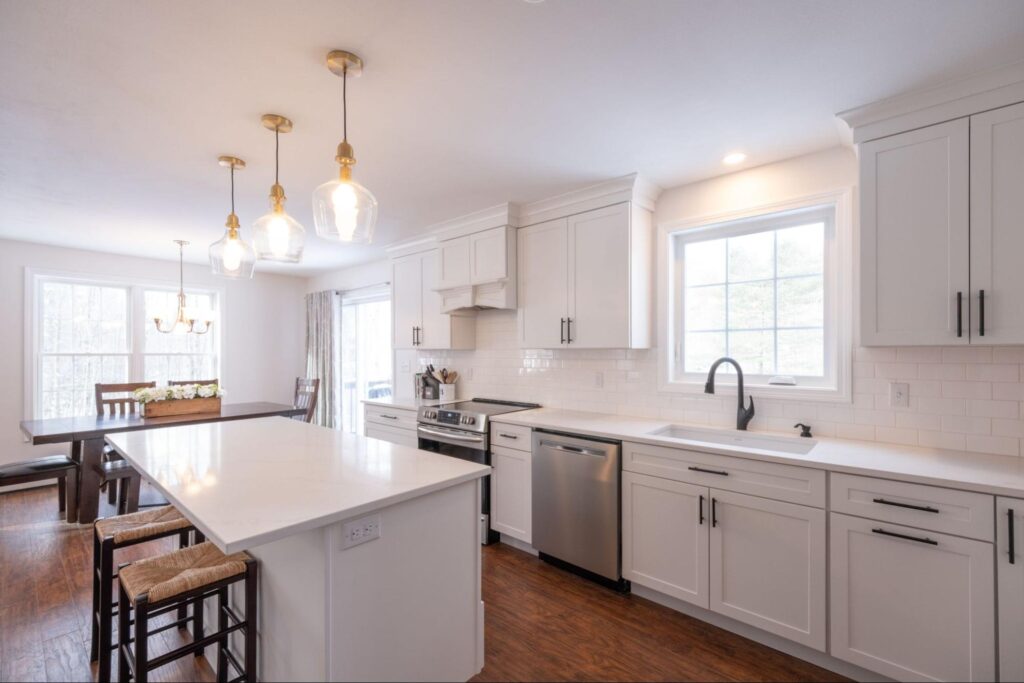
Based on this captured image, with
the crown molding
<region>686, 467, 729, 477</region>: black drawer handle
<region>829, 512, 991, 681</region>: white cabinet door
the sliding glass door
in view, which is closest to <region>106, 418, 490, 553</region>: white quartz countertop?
<region>686, 467, 729, 477</region>: black drawer handle

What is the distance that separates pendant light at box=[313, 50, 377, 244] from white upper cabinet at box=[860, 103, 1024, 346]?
7.28ft

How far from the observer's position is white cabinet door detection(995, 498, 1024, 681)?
1.58 metres

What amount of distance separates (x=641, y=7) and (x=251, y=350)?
6186 mm

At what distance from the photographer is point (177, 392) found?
4.07m

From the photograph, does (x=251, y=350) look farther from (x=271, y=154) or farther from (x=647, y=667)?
(x=647, y=667)

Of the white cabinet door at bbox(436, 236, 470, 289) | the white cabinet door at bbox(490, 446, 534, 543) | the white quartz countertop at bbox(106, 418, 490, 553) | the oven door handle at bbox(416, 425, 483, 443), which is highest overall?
the white cabinet door at bbox(436, 236, 470, 289)

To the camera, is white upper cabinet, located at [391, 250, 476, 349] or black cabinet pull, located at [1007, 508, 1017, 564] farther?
white upper cabinet, located at [391, 250, 476, 349]

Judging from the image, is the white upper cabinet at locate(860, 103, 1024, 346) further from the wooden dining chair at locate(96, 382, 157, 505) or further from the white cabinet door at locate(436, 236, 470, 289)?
the wooden dining chair at locate(96, 382, 157, 505)

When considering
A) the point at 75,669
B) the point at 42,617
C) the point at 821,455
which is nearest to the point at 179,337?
the point at 42,617

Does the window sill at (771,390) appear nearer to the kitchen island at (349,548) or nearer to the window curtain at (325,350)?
the kitchen island at (349,548)

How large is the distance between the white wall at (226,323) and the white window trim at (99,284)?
0.03 metres

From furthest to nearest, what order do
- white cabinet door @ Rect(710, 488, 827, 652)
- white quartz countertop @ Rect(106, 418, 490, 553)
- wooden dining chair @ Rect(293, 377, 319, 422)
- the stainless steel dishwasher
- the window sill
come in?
1. wooden dining chair @ Rect(293, 377, 319, 422)
2. the stainless steel dishwasher
3. the window sill
4. white cabinet door @ Rect(710, 488, 827, 652)
5. white quartz countertop @ Rect(106, 418, 490, 553)

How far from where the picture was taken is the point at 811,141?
240 cm

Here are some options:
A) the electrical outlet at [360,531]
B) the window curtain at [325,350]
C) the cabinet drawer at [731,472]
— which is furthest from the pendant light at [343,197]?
the window curtain at [325,350]
